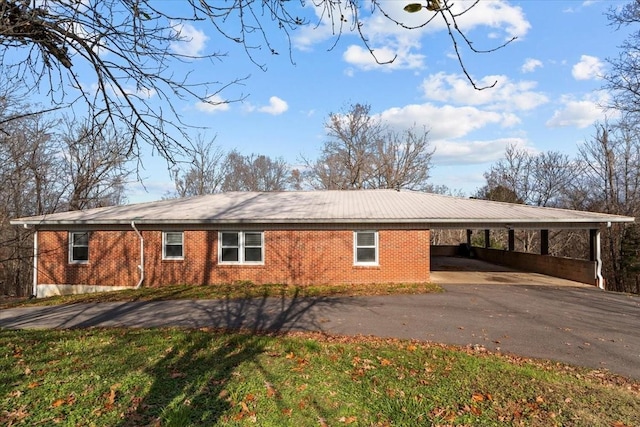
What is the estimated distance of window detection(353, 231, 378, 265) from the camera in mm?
14719

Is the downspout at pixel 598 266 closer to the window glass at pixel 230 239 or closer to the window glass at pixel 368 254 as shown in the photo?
the window glass at pixel 368 254

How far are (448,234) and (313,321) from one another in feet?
139

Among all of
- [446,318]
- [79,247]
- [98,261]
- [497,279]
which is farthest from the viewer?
[79,247]

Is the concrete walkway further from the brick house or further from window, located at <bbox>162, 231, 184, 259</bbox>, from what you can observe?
window, located at <bbox>162, 231, 184, 259</bbox>

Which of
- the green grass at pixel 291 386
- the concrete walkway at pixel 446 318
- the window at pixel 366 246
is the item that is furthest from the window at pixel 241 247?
the green grass at pixel 291 386

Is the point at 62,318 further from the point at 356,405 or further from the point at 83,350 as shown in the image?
the point at 356,405

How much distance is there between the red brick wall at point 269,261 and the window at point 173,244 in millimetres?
176

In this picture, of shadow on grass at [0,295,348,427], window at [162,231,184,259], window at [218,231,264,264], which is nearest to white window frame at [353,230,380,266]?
shadow on grass at [0,295,348,427]

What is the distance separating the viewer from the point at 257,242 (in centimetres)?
1517

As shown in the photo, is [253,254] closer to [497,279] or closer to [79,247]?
[79,247]

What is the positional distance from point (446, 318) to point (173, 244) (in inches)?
431

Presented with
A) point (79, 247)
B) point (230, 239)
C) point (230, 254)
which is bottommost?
point (230, 254)

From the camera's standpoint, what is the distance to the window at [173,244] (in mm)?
15391

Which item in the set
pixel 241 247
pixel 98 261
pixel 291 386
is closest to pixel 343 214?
pixel 241 247
